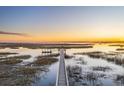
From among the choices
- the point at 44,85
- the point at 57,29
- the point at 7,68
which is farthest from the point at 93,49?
the point at 7,68

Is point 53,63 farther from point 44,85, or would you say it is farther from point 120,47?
point 120,47

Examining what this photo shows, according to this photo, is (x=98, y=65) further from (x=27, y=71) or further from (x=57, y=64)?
(x=27, y=71)

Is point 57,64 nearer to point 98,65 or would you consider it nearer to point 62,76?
point 62,76

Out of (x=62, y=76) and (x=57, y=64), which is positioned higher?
(x=57, y=64)

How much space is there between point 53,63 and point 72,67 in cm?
18

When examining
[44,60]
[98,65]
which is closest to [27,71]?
[44,60]

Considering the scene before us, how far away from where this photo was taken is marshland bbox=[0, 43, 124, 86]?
2762 mm

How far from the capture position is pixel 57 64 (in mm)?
2795

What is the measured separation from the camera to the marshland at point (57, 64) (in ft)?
9.06

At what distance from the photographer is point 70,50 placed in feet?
9.30

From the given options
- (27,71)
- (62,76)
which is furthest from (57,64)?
(27,71)

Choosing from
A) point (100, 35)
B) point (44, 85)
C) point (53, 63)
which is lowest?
point (44, 85)

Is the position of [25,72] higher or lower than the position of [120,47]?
lower

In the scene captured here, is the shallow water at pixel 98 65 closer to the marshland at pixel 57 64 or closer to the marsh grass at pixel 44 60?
the marshland at pixel 57 64
